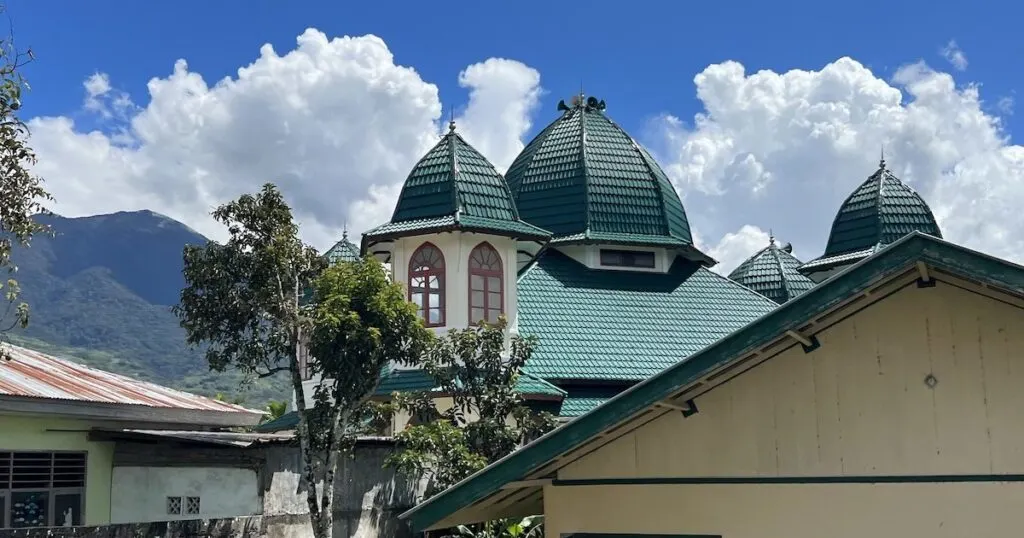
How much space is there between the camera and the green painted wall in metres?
14.6

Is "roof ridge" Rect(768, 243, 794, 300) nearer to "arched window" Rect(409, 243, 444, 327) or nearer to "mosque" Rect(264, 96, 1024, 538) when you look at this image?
"arched window" Rect(409, 243, 444, 327)

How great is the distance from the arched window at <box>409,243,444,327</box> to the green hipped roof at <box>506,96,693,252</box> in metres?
Result: 5.87

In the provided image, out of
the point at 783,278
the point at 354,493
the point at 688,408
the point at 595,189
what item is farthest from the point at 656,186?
the point at 688,408

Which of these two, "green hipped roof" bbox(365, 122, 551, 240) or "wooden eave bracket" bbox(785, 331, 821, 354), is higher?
"green hipped roof" bbox(365, 122, 551, 240)

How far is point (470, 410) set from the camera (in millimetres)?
20203

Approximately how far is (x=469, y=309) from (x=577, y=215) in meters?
6.74

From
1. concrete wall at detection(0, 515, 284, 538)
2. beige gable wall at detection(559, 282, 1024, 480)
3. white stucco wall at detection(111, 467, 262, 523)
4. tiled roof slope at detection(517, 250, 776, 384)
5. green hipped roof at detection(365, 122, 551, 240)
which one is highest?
green hipped roof at detection(365, 122, 551, 240)

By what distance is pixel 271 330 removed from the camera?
16.6m

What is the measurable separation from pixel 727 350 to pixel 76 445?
1118 cm

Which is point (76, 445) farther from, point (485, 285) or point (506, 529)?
point (485, 285)

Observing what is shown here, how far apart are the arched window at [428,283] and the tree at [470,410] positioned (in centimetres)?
397

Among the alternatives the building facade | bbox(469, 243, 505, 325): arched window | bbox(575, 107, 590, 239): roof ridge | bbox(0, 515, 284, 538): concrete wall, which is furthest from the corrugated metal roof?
bbox(575, 107, 590, 239): roof ridge

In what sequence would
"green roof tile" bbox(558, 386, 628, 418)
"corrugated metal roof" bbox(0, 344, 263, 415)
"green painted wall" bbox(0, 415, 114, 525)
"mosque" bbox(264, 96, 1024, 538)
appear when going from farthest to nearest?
"green roof tile" bbox(558, 386, 628, 418), "green painted wall" bbox(0, 415, 114, 525), "corrugated metal roof" bbox(0, 344, 263, 415), "mosque" bbox(264, 96, 1024, 538)

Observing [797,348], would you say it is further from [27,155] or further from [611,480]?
[27,155]
